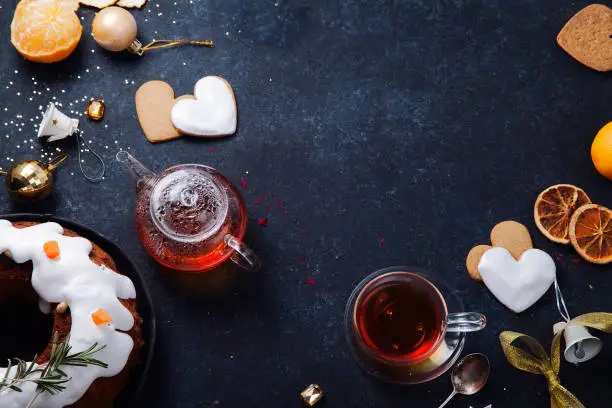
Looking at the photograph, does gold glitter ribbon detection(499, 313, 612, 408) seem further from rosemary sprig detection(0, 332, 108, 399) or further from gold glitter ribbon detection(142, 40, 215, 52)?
gold glitter ribbon detection(142, 40, 215, 52)

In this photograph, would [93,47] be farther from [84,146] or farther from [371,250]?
[371,250]

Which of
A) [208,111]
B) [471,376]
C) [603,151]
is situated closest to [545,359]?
[471,376]

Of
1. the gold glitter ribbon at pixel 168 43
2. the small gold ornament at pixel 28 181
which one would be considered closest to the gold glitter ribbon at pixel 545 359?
the gold glitter ribbon at pixel 168 43

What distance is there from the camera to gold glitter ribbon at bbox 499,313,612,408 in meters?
1.67

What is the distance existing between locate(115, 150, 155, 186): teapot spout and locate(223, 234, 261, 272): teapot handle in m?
0.24

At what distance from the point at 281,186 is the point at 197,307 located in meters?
0.34

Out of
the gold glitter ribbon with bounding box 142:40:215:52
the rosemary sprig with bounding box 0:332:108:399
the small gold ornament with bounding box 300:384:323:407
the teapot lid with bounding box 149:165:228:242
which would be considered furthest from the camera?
the gold glitter ribbon with bounding box 142:40:215:52

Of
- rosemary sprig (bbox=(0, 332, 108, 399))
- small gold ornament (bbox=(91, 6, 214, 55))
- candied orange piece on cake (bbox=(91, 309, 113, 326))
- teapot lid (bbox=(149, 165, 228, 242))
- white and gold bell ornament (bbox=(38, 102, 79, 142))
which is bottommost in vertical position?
rosemary sprig (bbox=(0, 332, 108, 399))

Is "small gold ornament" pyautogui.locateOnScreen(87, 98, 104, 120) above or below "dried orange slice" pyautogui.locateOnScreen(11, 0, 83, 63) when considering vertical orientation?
below

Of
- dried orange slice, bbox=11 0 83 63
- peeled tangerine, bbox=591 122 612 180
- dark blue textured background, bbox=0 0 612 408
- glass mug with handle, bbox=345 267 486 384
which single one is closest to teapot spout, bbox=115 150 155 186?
dark blue textured background, bbox=0 0 612 408

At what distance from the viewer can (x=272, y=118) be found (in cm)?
182

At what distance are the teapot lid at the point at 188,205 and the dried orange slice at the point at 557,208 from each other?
0.74 m

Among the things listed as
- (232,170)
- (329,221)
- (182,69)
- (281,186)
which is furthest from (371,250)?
(182,69)

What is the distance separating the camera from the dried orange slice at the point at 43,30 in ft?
5.74
